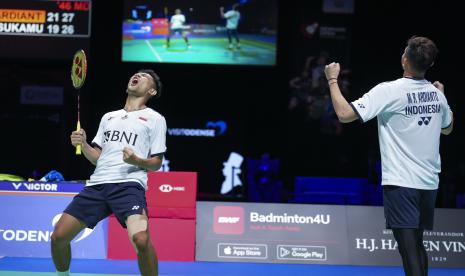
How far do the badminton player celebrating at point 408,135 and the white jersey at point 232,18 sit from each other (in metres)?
9.08

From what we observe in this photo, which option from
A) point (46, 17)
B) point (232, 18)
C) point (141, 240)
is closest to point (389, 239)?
point (141, 240)

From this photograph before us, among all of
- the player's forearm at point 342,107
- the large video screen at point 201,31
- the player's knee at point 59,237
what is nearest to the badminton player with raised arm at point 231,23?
the large video screen at point 201,31

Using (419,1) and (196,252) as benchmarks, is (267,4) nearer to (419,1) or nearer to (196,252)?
(419,1)

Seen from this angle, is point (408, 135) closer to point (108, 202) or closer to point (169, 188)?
point (108, 202)

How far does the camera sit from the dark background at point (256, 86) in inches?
536

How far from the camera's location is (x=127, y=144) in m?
4.66

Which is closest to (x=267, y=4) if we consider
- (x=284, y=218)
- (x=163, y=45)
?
(x=163, y=45)

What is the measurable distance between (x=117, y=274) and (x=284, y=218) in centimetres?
196

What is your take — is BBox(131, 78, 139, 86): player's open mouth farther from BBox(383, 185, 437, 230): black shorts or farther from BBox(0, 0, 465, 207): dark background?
BBox(0, 0, 465, 207): dark background

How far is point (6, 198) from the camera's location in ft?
23.5

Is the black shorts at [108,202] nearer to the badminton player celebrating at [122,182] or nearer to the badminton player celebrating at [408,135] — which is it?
the badminton player celebrating at [122,182]

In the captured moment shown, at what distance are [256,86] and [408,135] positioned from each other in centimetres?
1005

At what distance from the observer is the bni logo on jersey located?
732cm

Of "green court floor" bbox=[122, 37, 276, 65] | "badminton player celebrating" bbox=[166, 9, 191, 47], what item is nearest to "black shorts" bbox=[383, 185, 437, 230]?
"green court floor" bbox=[122, 37, 276, 65]
